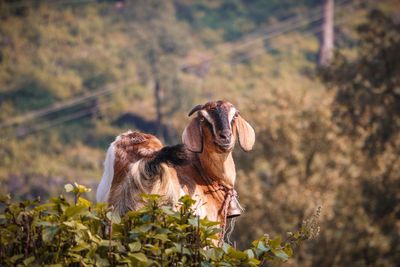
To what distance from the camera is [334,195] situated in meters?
23.5

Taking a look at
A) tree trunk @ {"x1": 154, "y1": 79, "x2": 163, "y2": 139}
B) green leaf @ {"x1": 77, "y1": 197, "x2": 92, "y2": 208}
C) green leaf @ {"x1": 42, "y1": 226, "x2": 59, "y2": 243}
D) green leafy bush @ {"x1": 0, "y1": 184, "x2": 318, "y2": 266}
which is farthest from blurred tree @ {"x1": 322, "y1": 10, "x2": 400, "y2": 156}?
tree trunk @ {"x1": 154, "y1": 79, "x2": 163, "y2": 139}

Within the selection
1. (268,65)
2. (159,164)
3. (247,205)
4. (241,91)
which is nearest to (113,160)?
(159,164)

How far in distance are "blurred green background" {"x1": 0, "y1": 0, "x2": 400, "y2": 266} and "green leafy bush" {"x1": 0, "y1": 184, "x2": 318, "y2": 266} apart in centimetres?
293

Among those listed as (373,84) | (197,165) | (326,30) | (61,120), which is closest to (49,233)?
(197,165)

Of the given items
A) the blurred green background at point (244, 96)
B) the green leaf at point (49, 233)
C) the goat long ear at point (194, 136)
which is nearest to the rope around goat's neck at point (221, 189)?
the goat long ear at point (194, 136)

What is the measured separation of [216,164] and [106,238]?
229 centimetres

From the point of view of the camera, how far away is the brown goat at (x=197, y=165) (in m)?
5.45

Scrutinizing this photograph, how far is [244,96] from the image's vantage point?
39.2 meters

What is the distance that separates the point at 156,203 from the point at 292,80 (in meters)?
44.7

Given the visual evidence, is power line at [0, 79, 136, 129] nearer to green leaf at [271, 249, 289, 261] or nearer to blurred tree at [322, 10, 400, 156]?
blurred tree at [322, 10, 400, 156]

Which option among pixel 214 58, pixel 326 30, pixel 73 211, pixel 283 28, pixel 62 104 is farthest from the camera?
pixel 283 28

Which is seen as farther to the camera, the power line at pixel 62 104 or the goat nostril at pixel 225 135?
the power line at pixel 62 104

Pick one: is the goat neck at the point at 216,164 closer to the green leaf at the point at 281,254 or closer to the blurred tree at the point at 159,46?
the green leaf at the point at 281,254

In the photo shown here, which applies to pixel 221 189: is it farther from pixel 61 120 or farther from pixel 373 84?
pixel 61 120
